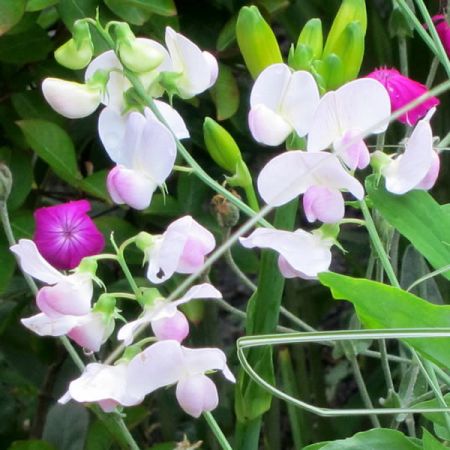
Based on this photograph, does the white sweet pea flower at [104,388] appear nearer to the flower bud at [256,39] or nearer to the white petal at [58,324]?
the white petal at [58,324]

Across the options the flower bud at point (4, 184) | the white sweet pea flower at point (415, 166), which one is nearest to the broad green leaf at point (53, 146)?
the flower bud at point (4, 184)

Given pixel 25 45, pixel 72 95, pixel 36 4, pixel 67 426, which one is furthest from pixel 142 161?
pixel 67 426

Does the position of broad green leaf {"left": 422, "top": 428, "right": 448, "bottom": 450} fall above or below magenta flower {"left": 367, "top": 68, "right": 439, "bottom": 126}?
below

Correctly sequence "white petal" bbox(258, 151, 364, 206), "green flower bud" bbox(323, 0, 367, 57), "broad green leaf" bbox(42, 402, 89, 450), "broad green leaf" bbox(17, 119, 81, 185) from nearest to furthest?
"white petal" bbox(258, 151, 364, 206) < "green flower bud" bbox(323, 0, 367, 57) < "broad green leaf" bbox(17, 119, 81, 185) < "broad green leaf" bbox(42, 402, 89, 450)

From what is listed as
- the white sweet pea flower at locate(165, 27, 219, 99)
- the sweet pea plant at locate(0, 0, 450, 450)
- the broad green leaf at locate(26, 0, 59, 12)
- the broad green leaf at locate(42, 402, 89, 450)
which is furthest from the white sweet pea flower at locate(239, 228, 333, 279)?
the broad green leaf at locate(42, 402, 89, 450)

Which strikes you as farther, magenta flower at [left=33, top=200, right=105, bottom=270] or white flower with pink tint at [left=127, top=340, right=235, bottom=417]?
magenta flower at [left=33, top=200, right=105, bottom=270]

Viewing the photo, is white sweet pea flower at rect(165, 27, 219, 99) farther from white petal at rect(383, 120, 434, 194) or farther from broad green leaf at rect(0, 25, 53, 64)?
broad green leaf at rect(0, 25, 53, 64)

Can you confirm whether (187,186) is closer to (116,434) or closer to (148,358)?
(116,434)
